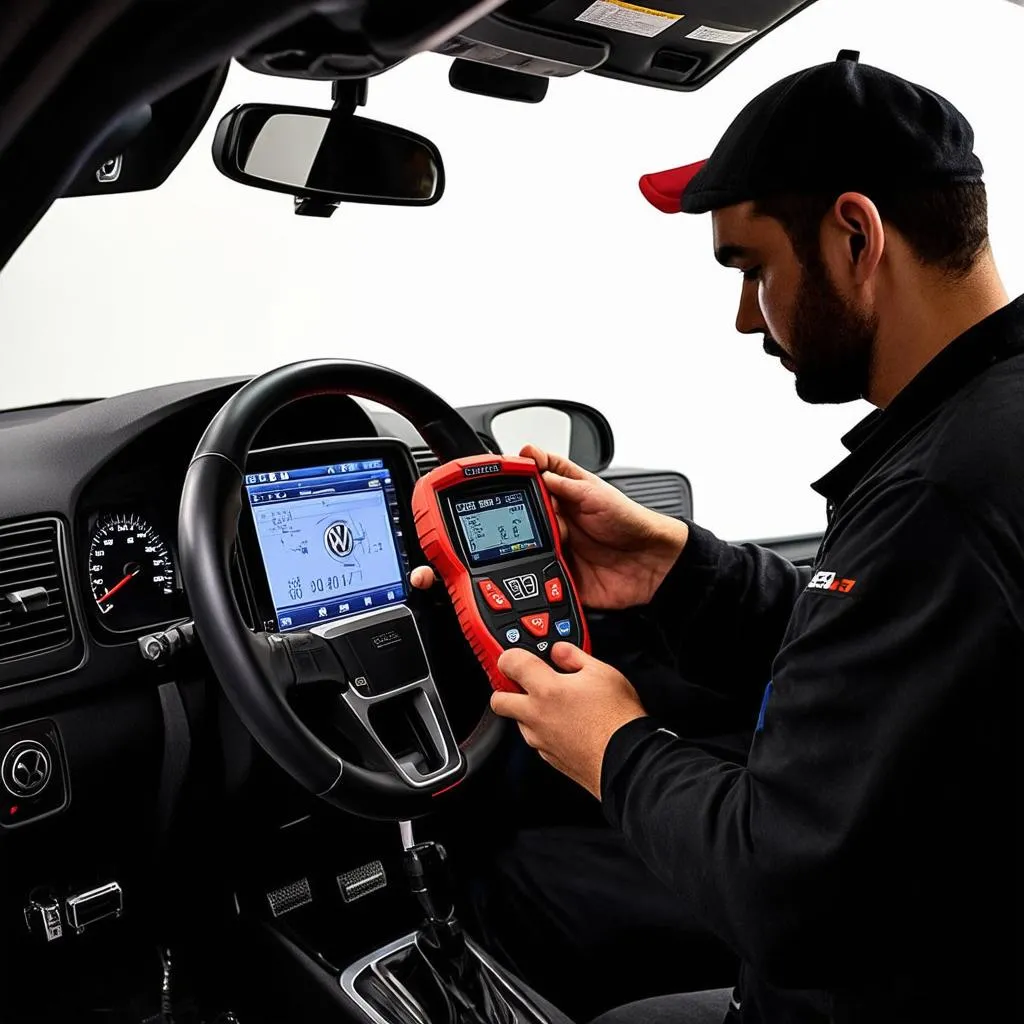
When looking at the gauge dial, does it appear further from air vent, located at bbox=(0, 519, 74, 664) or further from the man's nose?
the man's nose

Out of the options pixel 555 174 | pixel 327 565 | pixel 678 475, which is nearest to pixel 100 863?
pixel 327 565

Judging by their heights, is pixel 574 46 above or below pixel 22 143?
above

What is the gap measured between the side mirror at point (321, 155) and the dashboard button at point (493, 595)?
1.90ft

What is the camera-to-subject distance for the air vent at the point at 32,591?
1239 millimetres

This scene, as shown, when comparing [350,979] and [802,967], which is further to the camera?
[350,979]

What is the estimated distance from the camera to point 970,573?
2.50 ft

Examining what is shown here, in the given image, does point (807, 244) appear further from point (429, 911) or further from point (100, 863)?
point (100, 863)

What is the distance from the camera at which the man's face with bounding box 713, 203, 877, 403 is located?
1015 mm

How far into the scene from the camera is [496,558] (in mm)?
1178

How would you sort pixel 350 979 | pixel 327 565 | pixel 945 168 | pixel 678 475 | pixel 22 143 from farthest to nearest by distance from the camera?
pixel 678 475
pixel 350 979
pixel 327 565
pixel 945 168
pixel 22 143

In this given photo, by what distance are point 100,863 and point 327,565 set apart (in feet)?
1.67

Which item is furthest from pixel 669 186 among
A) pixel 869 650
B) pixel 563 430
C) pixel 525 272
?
pixel 525 272

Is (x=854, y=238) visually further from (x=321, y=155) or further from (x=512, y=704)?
(x=321, y=155)

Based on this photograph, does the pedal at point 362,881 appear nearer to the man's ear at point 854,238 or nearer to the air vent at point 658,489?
the air vent at point 658,489
